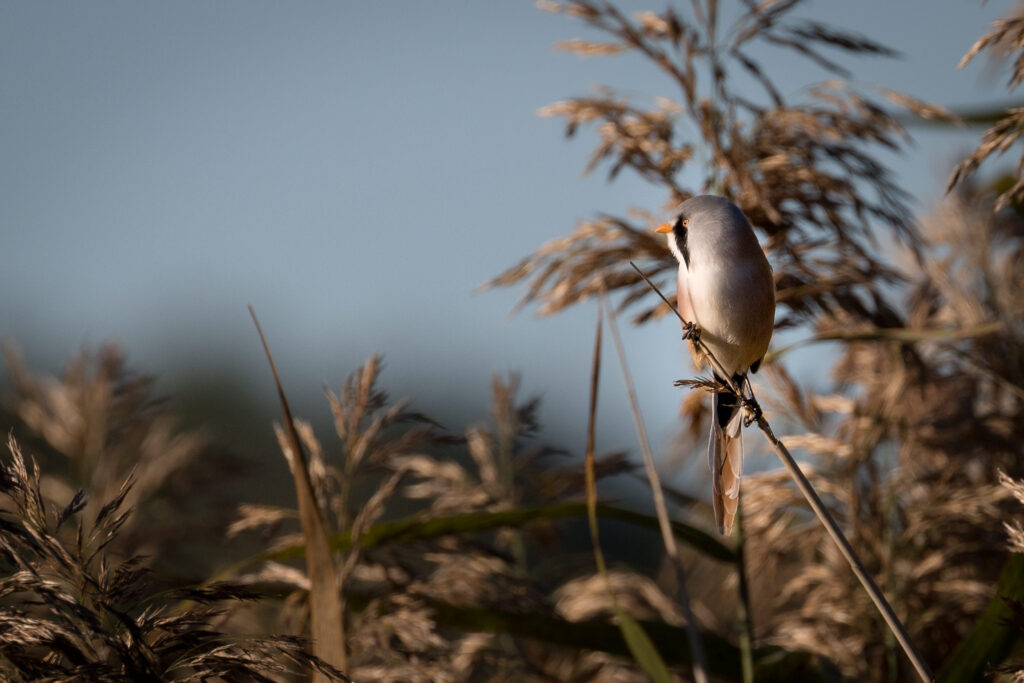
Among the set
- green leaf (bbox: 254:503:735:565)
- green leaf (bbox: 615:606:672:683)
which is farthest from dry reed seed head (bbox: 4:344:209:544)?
green leaf (bbox: 615:606:672:683)

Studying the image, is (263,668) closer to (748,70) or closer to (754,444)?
(748,70)

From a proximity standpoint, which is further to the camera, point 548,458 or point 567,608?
point 548,458

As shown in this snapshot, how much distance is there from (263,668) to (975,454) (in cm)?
198

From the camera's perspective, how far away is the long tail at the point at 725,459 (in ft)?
3.75

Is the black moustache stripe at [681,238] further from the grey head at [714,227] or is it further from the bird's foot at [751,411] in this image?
the bird's foot at [751,411]

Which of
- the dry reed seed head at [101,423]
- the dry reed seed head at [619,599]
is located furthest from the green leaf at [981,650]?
the dry reed seed head at [101,423]

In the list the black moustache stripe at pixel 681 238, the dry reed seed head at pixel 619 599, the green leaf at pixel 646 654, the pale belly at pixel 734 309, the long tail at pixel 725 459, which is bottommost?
the dry reed seed head at pixel 619 599

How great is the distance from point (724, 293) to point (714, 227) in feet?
0.28

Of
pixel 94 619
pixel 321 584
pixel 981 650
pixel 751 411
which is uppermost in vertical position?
pixel 751 411

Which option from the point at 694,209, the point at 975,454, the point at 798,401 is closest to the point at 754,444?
the point at 798,401

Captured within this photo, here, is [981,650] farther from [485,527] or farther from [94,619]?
[94,619]

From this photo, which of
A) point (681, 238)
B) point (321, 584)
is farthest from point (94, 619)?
point (681, 238)

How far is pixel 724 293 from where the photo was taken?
1.22 meters

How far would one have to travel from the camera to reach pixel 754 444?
2.80m
